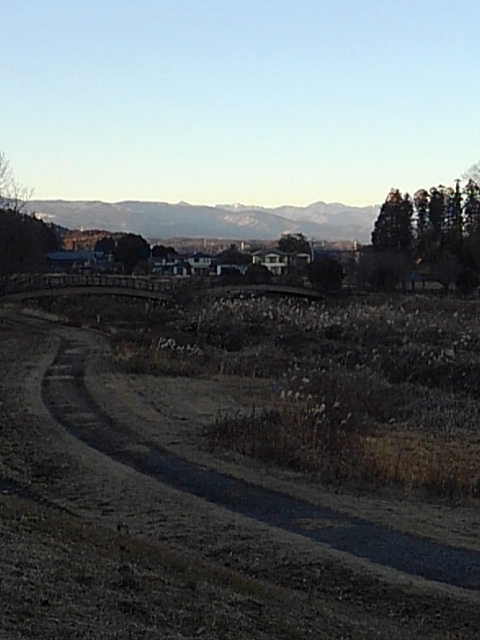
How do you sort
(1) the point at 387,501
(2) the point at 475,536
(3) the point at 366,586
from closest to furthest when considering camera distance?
1. (3) the point at 366,586
2. (2) the point at 475,536
3. (1) the point at 387,501

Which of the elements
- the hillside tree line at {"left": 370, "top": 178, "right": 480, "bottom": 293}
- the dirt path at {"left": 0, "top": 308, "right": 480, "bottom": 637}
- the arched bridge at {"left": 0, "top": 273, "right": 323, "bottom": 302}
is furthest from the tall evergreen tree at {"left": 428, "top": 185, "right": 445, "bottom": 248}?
the dirt path at {"left": 0, "top": 308, "right": 480, "bottom": 637}

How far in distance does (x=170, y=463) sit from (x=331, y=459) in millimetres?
2854

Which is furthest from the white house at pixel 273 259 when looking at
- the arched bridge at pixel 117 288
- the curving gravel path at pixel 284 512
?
the curving gravel path at pixel 284 512

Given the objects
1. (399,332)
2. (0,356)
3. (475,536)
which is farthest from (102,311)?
(475,536)

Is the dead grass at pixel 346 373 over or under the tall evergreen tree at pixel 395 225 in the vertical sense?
under

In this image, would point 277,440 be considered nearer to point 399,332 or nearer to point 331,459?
Result: point 331,459

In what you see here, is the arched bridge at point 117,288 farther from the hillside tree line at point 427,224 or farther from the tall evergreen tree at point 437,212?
the tall evergreen tree at point 437,212

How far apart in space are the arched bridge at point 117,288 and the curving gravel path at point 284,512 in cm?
4099

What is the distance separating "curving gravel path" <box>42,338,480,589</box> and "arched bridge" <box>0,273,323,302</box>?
40991 millimetres

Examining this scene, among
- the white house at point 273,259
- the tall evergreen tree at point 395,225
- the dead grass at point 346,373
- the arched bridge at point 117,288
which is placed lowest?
the dead grass at point 346,373

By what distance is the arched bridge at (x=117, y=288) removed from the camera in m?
63.2

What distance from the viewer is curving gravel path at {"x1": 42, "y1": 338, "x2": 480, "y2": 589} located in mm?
11219

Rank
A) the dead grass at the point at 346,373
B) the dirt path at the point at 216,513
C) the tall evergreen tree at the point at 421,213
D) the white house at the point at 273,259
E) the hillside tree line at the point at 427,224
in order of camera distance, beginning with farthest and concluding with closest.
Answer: the white house at the point at 273,259 < the tall evergreen tree at the point at 421,213 < the hillside tree line at the point at 427,224 < the dead grass at the point at 346,373 < the dirt path at the point at 216,513

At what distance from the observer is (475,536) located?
12516 millimetres
